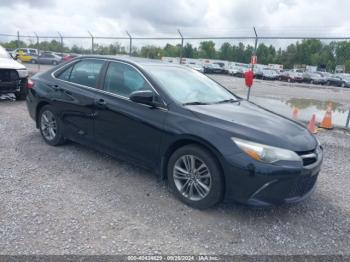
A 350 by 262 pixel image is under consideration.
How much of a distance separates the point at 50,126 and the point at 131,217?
269cm

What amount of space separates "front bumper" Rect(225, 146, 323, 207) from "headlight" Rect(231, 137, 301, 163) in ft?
0.18

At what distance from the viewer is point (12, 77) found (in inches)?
341

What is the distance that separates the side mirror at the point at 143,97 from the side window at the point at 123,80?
0.63ft

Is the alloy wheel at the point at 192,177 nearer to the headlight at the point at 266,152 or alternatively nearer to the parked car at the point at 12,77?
the headlight at the point at 266,152

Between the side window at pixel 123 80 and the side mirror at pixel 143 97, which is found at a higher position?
the side window at pixel 123 80

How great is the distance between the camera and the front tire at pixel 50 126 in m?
5.06

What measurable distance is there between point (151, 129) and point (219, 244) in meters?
1.50

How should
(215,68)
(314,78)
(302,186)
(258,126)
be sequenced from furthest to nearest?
(215,68) → (314,78) → (258,126) → (302,186)

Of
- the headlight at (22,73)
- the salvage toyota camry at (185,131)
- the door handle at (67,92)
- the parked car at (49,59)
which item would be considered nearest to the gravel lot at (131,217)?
the salvage toyota camry at (185,131)

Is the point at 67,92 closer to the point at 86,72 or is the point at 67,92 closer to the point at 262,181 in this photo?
the point at 86,72

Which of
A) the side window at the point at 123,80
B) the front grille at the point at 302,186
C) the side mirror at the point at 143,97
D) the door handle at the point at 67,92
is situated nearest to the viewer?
the front grille at the point at 302,186

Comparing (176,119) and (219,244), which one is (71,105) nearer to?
(176,119)

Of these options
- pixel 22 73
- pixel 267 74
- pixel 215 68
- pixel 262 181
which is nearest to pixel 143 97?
pixel 262 181

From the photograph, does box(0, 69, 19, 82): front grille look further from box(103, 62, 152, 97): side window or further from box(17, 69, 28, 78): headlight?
box(103, 62, 152, 97): side window
